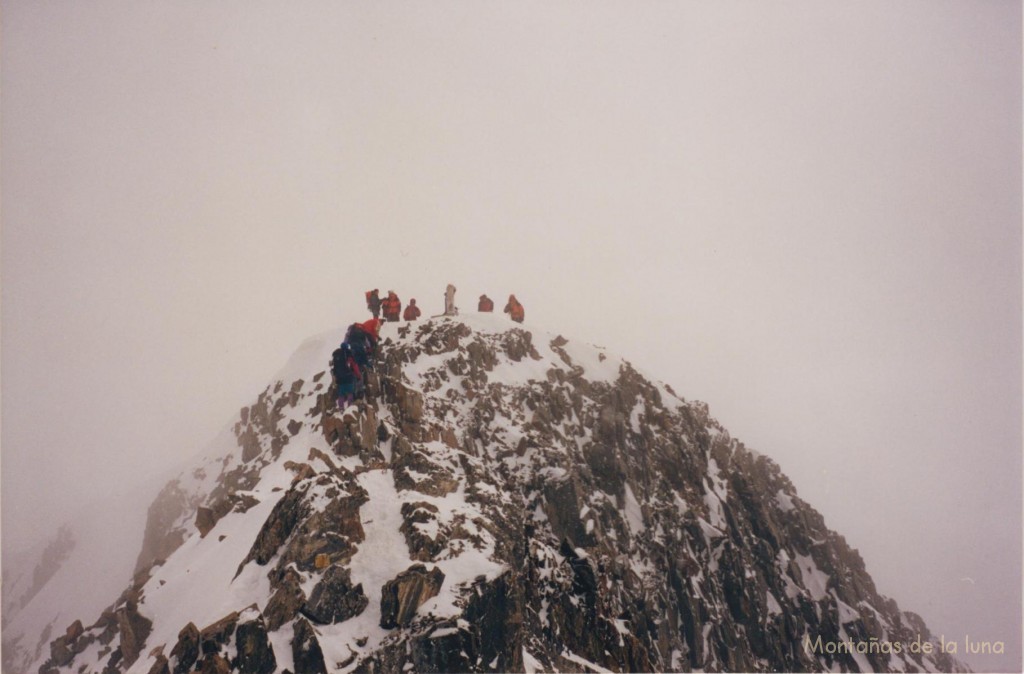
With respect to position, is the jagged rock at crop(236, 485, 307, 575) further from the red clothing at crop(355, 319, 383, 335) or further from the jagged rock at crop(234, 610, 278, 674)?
the red clothing at crop(355, 319, 383, 335)

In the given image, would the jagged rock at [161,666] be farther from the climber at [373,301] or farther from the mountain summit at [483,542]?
the climber at [373,301]

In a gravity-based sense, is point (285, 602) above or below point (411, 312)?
below

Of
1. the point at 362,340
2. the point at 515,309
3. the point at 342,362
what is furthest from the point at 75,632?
the point at 515,309

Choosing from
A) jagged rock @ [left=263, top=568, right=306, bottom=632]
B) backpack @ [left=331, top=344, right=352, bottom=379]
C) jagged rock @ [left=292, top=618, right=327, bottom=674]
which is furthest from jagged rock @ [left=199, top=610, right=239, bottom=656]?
backpack @ [left=331, top=344, right=352, bottom=379]

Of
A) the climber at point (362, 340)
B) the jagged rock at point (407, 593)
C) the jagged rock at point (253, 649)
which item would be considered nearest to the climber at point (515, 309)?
the climber at point (362, 340)

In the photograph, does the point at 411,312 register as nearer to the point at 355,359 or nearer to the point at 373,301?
the point at 373,301

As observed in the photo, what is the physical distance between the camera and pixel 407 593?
16703 millimetres

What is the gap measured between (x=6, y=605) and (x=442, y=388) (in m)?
55.3

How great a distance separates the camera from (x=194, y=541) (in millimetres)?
24312

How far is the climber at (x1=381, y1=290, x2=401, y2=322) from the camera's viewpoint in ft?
124

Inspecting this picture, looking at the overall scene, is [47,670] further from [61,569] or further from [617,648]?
[61,569]

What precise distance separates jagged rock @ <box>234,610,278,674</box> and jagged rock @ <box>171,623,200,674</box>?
148 cm

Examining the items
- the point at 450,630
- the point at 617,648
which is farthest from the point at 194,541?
the point at 617,648

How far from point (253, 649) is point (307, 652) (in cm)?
186
